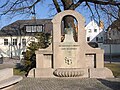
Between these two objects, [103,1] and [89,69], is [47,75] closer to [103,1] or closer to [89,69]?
[89,69]

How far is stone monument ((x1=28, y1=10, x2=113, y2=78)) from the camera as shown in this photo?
16078 millimetres

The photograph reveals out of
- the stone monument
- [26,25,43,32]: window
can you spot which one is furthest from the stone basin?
[26,25,43,32]: window

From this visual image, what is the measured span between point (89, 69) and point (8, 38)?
37.1 m

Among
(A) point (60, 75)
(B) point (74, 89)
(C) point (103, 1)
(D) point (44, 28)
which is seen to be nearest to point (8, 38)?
(D) point (44, 28)

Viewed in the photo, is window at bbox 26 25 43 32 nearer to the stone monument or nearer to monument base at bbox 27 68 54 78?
the stone monument

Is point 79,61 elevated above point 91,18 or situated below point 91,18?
below

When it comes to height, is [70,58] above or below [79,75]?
above

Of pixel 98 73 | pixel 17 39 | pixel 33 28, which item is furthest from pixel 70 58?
pixel 33 28

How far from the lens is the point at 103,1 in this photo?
20.1 m

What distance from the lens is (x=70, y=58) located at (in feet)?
53.3

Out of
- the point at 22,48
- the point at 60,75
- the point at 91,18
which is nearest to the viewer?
the point at 60,75

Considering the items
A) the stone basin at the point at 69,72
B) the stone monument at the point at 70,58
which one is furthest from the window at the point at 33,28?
the stone basin at the point at 69,72

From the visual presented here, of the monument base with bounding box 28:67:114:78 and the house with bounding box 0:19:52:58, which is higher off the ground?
the house with bounding box 0:19:52:58

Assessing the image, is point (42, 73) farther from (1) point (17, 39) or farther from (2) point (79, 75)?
(1) point (17, 39)
